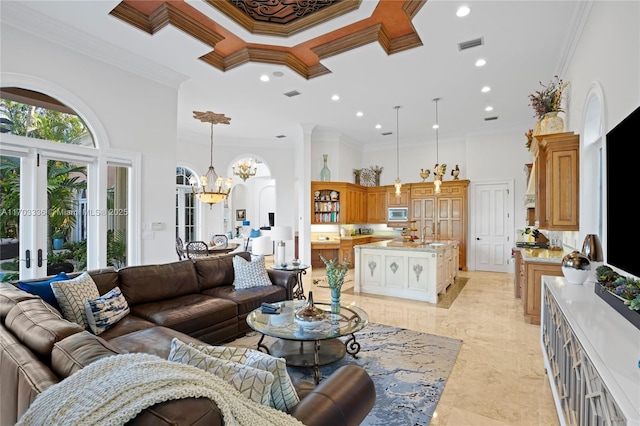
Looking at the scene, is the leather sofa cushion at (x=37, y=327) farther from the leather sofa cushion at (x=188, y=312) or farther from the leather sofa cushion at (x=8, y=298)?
the leather sofa cushion at (x=188, y=312)

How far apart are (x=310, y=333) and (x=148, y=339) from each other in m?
1.23

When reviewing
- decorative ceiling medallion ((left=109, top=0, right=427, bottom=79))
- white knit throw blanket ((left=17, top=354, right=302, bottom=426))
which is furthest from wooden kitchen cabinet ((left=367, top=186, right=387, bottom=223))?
white knit throw blanket ((left=17, top=354, right=302, bottom=426))

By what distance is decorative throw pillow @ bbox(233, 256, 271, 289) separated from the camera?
13.3 feet

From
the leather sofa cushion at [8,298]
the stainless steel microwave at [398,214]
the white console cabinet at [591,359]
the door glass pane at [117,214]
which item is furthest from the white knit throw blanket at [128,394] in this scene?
the stainless steel microwave at [398,214]

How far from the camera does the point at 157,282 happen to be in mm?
3430

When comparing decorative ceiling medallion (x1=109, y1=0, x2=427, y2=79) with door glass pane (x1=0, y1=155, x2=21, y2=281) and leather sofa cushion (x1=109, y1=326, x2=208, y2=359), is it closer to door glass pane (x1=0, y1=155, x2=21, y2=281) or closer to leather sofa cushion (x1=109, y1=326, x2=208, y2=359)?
door glass pane (x1=0, y1=155, x2=21, y2=281)

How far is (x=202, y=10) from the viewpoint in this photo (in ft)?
10.8

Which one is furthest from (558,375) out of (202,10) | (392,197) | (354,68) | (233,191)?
(233,191)

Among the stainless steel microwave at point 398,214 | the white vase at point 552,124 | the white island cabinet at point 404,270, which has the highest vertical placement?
the white vase at point 552,124

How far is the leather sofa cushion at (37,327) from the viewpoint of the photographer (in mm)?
1440

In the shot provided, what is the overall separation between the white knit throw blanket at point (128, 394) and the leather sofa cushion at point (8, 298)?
1.33 metres

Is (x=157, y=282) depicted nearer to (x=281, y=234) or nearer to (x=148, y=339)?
(x=148, y=339)

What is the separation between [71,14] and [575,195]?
18.7 ft

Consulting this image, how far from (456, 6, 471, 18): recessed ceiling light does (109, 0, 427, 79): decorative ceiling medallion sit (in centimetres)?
43
